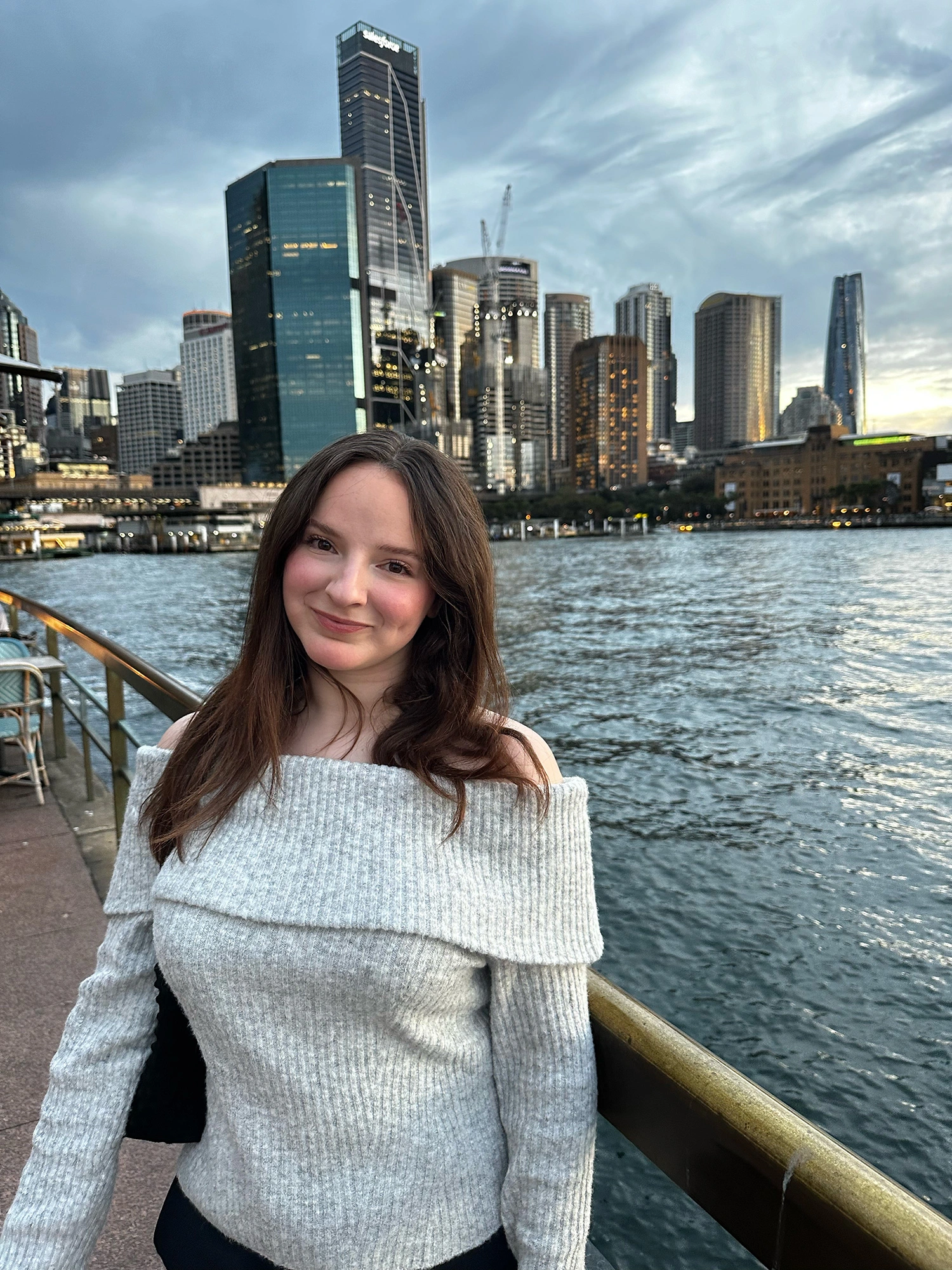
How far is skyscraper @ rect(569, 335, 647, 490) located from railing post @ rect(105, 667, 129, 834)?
6193 inches

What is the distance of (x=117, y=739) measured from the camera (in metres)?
3.33

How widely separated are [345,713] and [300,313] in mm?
124446

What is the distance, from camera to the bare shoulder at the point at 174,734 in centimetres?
129

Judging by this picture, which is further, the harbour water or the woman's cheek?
the harbour water

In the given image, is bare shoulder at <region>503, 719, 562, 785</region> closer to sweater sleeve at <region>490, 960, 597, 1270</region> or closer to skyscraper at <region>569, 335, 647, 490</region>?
sweater sleeve at <region>490, 960, 597, 1270</region>

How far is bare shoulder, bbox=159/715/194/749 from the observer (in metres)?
1.29

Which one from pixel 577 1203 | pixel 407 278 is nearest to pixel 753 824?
pixel 577 1203

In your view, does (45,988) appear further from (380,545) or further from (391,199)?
(391,199)

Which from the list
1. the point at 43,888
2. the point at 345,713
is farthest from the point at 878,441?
the point at 345,713

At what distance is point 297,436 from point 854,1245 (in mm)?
120803

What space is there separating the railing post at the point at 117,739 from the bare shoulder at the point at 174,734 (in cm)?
209

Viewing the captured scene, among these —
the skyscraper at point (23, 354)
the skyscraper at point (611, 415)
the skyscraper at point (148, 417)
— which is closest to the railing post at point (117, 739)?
the skyscraper at point (23, 354)

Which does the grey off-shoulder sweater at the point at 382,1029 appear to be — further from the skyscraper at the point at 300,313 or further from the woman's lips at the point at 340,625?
the skyscraper at the point at 300,313

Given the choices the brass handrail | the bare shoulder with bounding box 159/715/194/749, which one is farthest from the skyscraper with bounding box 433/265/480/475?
the bare shoulder with bounding box 159/715/194/749
